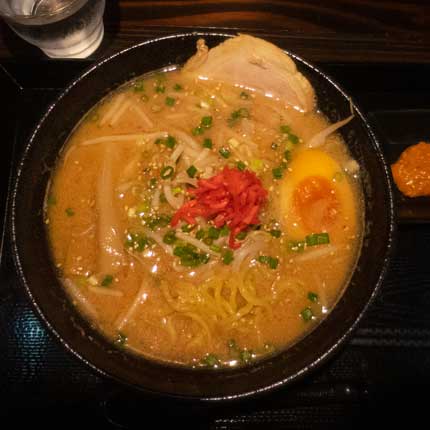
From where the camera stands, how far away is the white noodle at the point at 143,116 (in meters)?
2.38

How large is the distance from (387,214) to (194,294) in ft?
3.21

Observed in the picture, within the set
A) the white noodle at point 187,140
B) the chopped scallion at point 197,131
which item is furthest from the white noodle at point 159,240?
the chopped scallion at point 197,131

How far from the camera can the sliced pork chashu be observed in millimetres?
2270

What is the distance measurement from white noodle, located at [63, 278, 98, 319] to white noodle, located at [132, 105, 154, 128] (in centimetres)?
91

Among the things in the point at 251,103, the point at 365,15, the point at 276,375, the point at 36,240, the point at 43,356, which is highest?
the point at 365,15

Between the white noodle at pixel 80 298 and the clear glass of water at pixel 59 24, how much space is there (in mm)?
1403

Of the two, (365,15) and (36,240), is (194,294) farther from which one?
(365,15)

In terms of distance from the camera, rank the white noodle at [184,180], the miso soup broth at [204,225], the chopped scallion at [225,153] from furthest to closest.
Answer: the chopped scallion at [225,153]
the white noodle at [184,180]
the miso soup broth at [204,225]

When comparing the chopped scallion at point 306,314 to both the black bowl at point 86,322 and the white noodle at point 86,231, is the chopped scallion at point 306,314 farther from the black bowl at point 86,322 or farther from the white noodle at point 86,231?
the white noodle at point 86,231

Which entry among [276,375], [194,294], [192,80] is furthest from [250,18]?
[276,375]

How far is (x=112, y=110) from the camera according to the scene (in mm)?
2420

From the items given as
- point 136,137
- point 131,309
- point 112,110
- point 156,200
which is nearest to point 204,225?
point 156,200

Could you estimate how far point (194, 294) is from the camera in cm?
204

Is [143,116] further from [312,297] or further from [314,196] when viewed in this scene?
[312,297]
